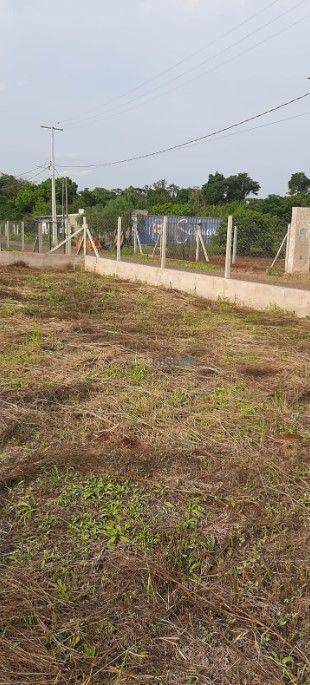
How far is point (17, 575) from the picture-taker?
6.88ft

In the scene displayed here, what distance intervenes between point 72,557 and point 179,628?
1.84 ft

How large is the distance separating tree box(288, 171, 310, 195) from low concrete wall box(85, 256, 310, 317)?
133 ft

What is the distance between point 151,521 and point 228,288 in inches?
325

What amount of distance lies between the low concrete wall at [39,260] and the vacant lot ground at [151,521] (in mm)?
13691

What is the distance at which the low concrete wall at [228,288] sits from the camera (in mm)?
8909

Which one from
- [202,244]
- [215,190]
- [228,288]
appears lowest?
[228,288]

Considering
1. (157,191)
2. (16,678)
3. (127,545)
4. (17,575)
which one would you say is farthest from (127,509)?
(157,191)

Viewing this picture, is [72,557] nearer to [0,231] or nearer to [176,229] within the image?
[176,229]

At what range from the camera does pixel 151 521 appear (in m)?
2.48

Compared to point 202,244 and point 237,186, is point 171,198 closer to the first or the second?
point 237,186

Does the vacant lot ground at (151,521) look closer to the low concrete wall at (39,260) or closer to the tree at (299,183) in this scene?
the low concrete wall at (39,260)

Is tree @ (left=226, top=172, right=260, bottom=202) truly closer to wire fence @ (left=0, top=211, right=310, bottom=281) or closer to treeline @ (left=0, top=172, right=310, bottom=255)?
treeline @ (left=0, top=172, right=310, bottom=255)

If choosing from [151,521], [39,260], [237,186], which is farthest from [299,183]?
[151,521]

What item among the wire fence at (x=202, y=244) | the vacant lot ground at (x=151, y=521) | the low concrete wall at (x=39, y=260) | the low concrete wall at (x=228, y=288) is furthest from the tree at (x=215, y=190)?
the vacant lot ground at (x=151, y=521)
